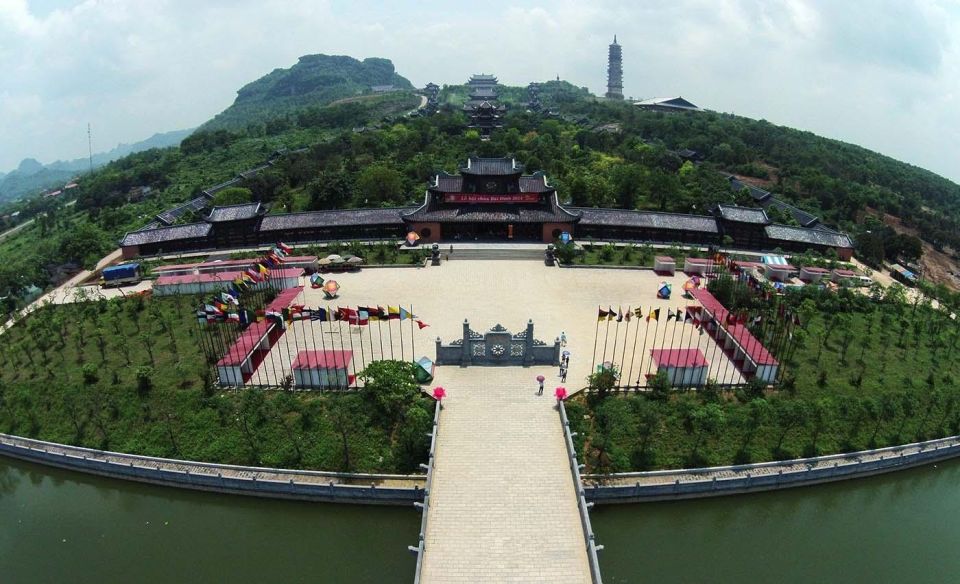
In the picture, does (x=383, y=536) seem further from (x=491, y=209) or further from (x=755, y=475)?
(x=491, y=209)

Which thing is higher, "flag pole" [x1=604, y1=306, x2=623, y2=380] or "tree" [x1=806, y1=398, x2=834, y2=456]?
"flag pole" [x1=604, y1=306, x2=623, y2=380]

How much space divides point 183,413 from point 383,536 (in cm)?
1225

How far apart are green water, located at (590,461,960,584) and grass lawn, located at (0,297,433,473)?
9.03 metres

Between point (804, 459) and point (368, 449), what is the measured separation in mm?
19041

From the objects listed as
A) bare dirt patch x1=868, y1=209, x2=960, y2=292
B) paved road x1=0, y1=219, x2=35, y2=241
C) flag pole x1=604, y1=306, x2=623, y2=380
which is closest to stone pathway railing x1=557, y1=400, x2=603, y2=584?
flag pole x1=604, y1=306, x2=623, y2=380

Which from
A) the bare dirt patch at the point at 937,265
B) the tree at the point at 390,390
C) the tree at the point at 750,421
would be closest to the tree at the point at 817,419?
the tree at the point at 750,421

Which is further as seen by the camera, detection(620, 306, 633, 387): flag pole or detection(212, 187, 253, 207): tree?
detection(212, 187, 253, 207): tree

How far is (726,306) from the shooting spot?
36.4m

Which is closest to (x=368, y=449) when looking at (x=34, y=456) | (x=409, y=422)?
(x=409, y=422)

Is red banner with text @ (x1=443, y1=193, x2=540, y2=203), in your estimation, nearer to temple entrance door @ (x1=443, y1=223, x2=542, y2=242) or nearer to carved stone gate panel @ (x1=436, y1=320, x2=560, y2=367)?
temple entrance door @ (x1=443, y1=223, x2=542, y2=242)

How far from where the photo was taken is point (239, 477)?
23.0 m

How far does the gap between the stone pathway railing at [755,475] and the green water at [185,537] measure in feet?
26.7

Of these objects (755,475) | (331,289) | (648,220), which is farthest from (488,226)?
(755,475)

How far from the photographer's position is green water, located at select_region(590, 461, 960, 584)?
65.6ft
